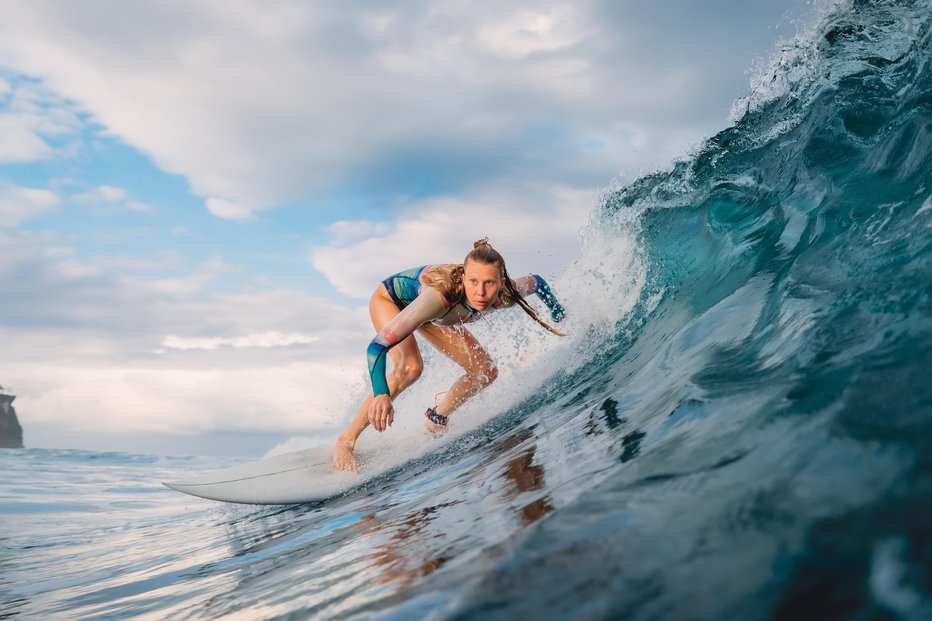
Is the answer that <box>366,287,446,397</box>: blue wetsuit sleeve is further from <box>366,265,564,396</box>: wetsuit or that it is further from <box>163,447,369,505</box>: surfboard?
<box>163,447,369,505</box>: surfboard

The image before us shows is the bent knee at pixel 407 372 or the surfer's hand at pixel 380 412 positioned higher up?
the bent knee at pixel 407 372

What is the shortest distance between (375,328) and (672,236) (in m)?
3.57

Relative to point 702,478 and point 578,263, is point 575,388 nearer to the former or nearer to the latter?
point 578,263

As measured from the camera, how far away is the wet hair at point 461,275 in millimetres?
4461

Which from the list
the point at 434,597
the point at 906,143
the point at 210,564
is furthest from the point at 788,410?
the point at 906,143

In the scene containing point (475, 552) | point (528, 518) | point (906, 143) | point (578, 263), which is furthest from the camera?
point (578, 263)

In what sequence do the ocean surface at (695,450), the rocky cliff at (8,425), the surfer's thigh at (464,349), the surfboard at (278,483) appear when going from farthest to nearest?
1. the rocky cliff at (8,425)
2. the surfer's thigh at (464,349)
3. the surfboard at (278,483)
4. the ocean surface at (695,450)

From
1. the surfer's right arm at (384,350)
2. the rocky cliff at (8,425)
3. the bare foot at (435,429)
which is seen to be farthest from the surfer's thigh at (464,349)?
the rocky cliff at (8,425)

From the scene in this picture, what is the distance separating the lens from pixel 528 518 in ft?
6.00

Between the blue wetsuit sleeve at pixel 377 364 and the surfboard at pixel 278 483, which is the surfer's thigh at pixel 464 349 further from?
the surfboard at pixel 278 483

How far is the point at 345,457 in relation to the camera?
205 inches

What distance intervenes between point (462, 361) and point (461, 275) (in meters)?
0.94

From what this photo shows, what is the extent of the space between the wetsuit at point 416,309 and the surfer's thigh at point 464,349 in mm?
117

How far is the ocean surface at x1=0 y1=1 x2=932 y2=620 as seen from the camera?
1262 millimetres
